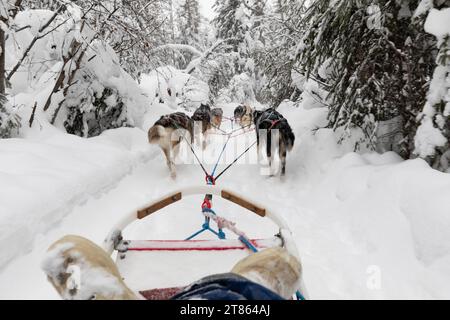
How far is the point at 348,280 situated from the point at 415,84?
10.1 ft

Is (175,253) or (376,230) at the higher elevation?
(175,253)

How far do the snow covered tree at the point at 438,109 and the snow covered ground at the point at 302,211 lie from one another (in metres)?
0.25

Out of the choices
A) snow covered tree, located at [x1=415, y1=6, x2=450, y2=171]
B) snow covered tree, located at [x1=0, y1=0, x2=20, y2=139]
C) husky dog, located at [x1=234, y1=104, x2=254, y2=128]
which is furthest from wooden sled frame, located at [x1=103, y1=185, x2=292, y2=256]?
husky dog, located at [x1=234, y1=104, x2=254, y2=128]

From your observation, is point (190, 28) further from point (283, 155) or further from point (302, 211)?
point (302, 211)

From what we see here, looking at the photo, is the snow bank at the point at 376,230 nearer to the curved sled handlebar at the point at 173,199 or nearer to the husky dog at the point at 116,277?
the curved sled handlebar at the point at 173,199

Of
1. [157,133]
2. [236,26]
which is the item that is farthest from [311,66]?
[236,26]

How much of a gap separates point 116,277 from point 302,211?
3.81 metres

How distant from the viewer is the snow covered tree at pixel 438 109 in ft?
10.9

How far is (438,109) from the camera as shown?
361 centimetres

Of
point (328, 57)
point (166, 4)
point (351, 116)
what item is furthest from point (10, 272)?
point (166, 4)

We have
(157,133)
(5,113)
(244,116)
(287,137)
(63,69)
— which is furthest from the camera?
(244,116)

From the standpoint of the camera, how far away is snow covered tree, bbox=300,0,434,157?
14.8ft

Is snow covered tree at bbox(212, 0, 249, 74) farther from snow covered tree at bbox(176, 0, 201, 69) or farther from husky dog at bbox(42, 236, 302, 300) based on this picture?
husky dog at bbox(42, 236, 302, 300)
